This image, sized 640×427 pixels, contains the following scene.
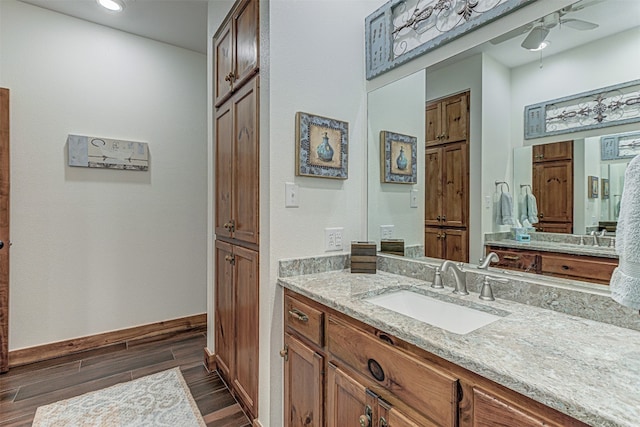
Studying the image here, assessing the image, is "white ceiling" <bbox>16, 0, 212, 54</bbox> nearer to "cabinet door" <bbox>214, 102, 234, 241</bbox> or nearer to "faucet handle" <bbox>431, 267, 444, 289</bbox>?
"cabinet door" <bbox>214, 102, 234, 241</bbox>

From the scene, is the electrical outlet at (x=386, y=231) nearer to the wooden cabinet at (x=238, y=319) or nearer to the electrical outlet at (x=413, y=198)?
the electrical outlet at (x=413, y=198)

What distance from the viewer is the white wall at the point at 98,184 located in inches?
94.0

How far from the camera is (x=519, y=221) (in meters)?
1.29

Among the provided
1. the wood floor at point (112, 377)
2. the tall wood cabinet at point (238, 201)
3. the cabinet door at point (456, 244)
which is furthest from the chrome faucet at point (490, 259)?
the wood floor at point (112, 377)

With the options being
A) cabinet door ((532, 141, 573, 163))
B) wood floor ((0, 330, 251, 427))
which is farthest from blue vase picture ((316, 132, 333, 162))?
wood floor ((0, 330, 251, 427))

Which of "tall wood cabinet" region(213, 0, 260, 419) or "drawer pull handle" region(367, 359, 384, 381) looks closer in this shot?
"drawer pull handle" region(367, 359, 384, 381)

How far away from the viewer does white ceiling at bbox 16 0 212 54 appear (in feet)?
7.80

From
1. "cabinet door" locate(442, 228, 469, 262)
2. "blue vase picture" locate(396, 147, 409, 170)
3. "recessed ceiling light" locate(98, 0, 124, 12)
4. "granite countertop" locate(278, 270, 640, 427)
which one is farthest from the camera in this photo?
"recessed ceiling light" locate(98, 0, 124, 12)

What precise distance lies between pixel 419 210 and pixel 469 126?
1.61 feet

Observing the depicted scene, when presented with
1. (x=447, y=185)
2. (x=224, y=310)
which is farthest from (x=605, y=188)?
(x=224, y=310)

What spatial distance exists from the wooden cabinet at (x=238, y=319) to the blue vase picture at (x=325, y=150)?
62 cm

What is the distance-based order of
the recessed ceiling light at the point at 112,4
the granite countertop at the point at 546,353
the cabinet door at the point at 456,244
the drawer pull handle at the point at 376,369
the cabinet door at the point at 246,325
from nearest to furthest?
1. the granite countertop at the point at 546,353
2. the drawer pull handle at the point at 376,369
3. the cabinet door at the point at 456,244
4. the cabinet door at the point at 246,325
5. the recessed ceiling light at the point at 112,4

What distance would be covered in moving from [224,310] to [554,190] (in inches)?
75.9

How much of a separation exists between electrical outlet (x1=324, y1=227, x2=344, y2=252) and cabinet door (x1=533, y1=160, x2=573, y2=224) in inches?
36.3
